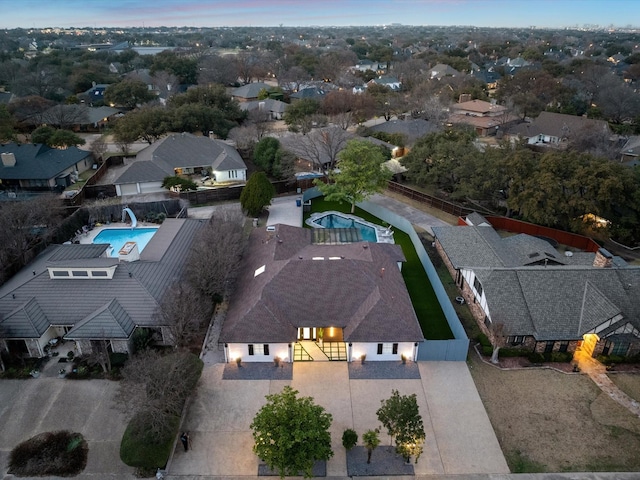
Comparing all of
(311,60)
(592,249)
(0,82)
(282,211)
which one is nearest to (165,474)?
(282,211)

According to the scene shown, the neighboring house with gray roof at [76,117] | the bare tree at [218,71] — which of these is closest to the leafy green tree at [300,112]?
the neighboring house with gray roof at [76,117]

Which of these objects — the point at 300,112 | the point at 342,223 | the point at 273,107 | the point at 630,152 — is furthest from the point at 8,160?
the point at 630,152

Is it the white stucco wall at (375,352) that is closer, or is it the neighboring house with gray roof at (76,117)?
the white stucco wall at (375,352)

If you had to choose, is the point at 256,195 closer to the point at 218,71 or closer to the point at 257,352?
the point at 257,352

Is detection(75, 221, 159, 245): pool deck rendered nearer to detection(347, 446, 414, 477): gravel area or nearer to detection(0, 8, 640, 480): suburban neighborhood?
detection(0, 8, 640, 480): suburban neighborhood

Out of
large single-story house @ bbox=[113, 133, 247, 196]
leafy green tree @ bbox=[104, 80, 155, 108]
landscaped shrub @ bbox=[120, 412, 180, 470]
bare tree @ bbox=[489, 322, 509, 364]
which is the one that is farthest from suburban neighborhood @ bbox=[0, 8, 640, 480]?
leafy green tree @ bbox=[104, 80, 155, 108]

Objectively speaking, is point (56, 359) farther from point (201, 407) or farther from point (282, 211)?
point (282, 211)

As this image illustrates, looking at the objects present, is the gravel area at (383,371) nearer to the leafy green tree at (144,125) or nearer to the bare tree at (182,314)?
the bare tree at (182,314)
